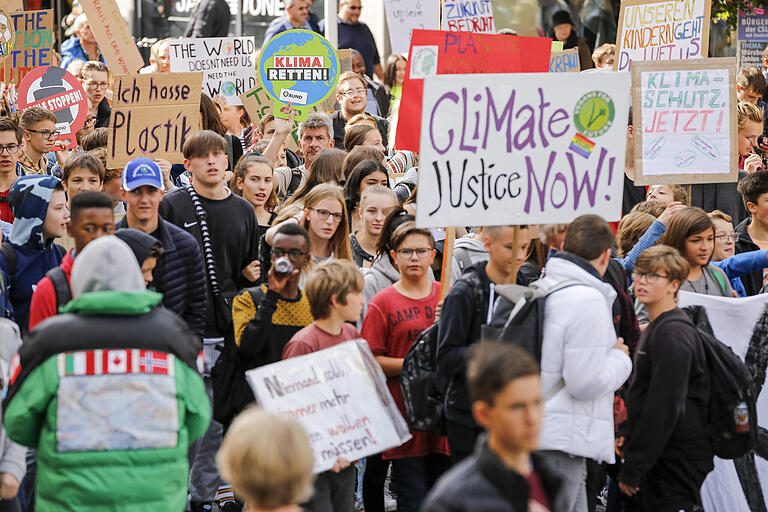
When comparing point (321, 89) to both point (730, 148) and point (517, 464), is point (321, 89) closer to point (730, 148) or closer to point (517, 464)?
point (730, 148)

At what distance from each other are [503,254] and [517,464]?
87.6 inches

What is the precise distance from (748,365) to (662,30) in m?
4.08

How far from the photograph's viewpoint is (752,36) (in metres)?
16.8

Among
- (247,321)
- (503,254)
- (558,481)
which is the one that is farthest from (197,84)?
(558,481)

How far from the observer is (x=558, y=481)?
354 centimetres

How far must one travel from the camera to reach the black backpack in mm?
5660

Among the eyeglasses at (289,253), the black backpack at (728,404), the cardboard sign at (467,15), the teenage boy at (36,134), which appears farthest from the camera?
the cardboard sign at (467,15)

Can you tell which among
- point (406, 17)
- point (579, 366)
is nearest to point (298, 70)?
point (406, 17)

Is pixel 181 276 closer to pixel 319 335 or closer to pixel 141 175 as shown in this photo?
pixel 141 175

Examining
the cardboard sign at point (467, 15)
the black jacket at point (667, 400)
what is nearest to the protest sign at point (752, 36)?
the cardboard sign at point (467, 15)

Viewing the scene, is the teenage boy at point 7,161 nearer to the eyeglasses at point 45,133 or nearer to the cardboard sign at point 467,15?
the eyeglasses at point 45,133

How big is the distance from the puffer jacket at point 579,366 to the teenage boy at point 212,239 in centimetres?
223

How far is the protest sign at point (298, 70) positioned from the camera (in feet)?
34.2

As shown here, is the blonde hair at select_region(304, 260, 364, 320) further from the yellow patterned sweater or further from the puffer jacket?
the puffer jacket
